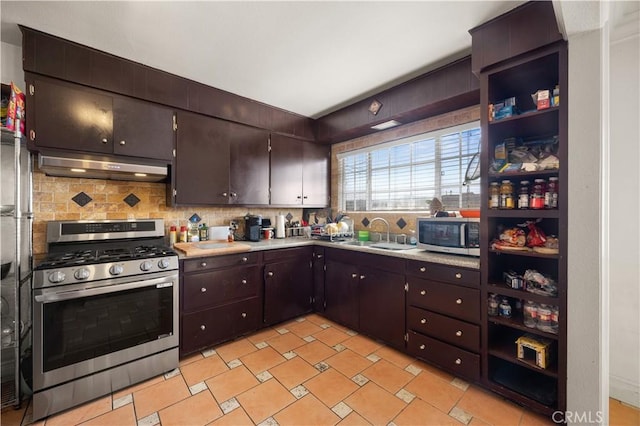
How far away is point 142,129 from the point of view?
231cm

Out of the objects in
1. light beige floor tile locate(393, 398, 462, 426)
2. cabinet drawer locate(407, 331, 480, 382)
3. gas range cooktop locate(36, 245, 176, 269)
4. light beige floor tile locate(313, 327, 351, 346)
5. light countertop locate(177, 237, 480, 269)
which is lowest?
light beige floor tile locate(393, 398, 462, 426)

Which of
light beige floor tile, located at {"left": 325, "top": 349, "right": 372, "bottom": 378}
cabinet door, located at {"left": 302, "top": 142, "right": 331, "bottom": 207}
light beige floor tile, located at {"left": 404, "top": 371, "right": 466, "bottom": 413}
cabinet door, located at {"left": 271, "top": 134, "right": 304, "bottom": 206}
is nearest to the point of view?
light beige floor tile, located at {"left": 404, "top": 371, "right": 466, "bottom": 413}

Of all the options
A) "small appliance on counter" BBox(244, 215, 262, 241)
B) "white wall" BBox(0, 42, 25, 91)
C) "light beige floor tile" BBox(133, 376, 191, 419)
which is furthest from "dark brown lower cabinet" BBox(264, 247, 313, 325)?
"white wall" BBox(0, 42, 25, 91)

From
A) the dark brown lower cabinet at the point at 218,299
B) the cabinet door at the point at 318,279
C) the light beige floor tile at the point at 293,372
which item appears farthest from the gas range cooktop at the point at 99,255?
the cabinet door at the point at 318,279

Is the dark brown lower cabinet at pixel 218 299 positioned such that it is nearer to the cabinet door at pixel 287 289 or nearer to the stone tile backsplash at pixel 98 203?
the cabinet door at pixel 287 289

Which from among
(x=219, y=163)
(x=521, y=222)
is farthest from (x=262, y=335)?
(x=521, y=222)

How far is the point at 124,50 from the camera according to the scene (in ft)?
6.77

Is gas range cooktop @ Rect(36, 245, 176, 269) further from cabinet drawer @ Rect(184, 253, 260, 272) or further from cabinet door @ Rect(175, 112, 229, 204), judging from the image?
cabinet door @ Rect(175, 112, 229, 204)

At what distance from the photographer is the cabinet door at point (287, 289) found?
110 inches

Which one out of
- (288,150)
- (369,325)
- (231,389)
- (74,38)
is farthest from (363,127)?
(231,389)

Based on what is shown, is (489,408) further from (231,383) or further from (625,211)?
(231,383)

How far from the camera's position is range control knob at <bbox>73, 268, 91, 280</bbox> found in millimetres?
1730

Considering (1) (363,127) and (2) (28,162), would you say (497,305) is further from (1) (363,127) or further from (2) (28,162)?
(2) (28,162)

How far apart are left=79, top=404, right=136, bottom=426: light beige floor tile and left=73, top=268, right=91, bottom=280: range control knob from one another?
865 millimetres
